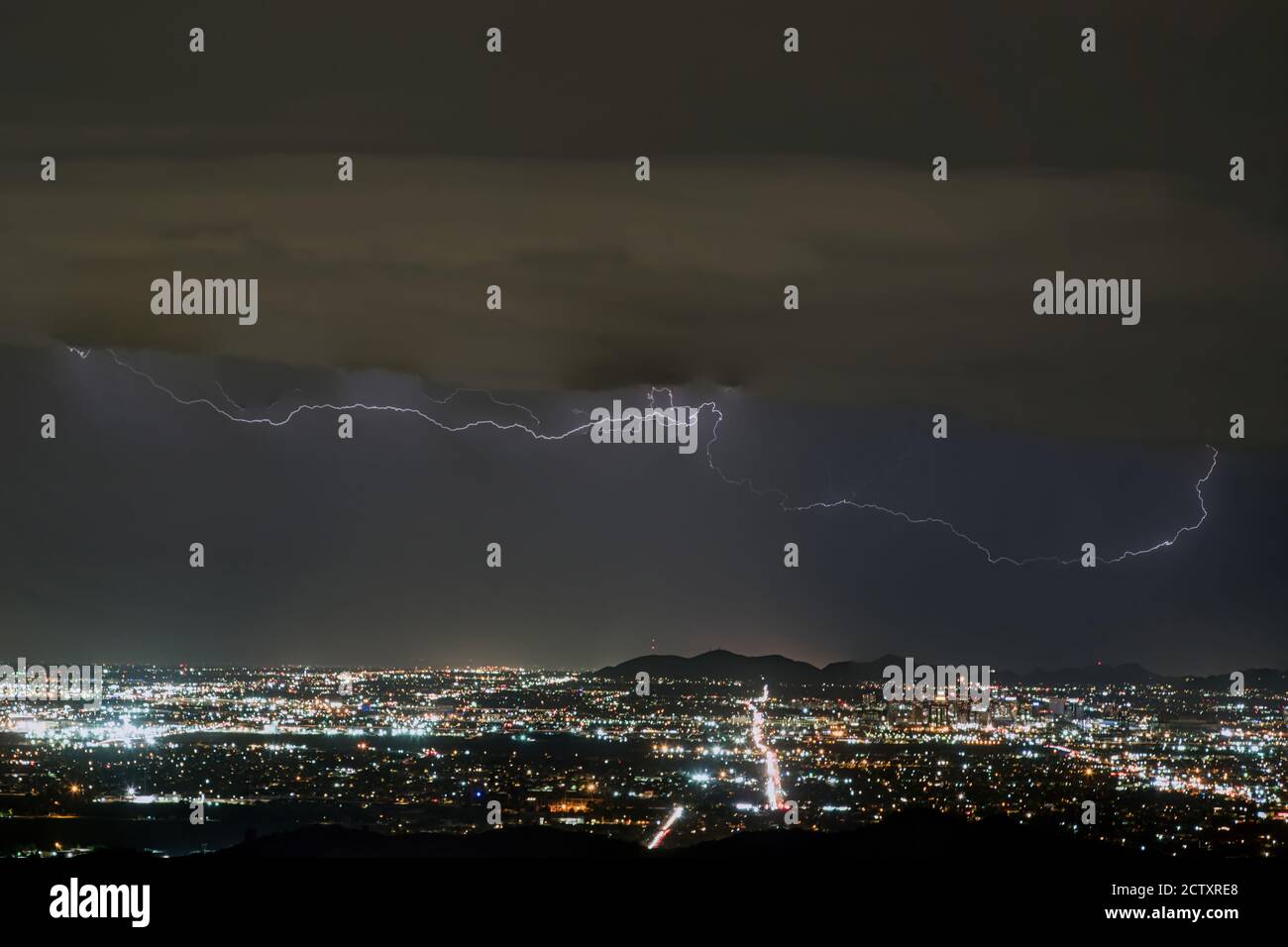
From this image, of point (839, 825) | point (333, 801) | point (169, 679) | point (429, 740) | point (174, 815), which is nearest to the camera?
point (839, 825)

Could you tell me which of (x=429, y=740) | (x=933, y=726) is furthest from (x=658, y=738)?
(x=933, y=726)

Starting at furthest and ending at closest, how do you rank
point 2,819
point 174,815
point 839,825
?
point 174,815, point 2,819, point 839,825
